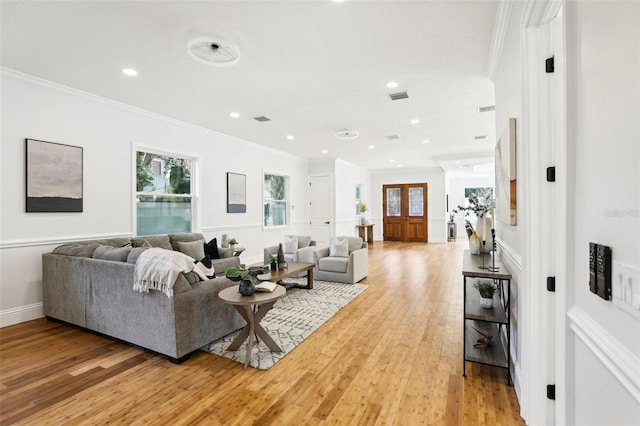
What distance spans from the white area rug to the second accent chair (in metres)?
0.14

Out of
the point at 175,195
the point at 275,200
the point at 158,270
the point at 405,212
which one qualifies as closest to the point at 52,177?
the point at 175,195

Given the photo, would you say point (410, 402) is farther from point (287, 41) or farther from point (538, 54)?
point (287, 41)

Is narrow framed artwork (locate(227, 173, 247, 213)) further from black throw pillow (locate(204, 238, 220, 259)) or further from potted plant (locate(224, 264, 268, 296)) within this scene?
potted plant (locate(224, 264, 268, 296))

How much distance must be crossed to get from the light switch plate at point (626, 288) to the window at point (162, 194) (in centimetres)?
530

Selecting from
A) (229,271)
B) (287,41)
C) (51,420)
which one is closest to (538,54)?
(287,41)

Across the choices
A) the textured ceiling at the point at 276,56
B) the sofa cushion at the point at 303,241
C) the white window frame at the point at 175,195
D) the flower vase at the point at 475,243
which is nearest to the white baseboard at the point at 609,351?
the flower vase at the point at 475,243

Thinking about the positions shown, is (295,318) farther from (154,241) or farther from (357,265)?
(154,241)

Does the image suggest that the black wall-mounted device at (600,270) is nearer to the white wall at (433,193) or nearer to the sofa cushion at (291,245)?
the sofa cushion at (291,245)

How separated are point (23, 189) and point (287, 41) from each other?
134 inches

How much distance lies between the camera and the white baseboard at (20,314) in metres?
3.44

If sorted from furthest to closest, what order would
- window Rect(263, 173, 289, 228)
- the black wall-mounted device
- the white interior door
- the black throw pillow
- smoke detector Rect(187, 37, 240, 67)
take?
the white interior door, window Rect(263, 173, 289, 228), the black throw pillow, smoke detector Rect(187, 37, 240, 67), the black wall-mounted device

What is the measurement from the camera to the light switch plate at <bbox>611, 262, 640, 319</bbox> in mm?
737

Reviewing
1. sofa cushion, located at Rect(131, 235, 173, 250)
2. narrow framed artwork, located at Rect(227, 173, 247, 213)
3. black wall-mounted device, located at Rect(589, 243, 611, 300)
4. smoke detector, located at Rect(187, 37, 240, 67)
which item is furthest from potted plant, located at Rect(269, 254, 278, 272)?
black wall-mounted device, located at Rect(589, 243, 611, 300)

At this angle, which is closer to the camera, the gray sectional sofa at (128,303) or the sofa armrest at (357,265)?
the gray sectional sofa at (128,303)
